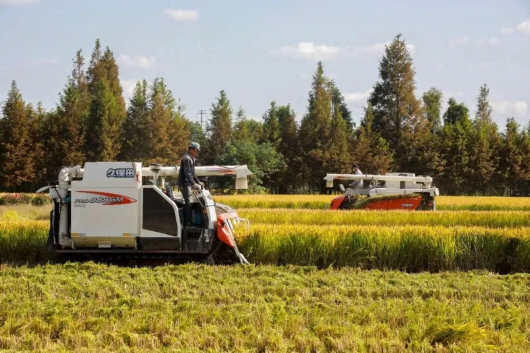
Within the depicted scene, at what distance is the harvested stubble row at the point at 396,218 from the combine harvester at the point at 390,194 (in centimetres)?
314

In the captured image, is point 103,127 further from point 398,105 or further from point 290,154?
point 398,105

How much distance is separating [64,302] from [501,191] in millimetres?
56160

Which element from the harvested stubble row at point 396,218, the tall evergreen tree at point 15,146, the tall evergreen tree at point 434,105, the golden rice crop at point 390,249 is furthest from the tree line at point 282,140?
the golden rice crop at point 390,249

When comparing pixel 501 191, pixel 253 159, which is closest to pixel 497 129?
pixel 501 191

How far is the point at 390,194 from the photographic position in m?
24.0

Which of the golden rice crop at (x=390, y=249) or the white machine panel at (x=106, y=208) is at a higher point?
the white machine panel at (x=106, y=208)

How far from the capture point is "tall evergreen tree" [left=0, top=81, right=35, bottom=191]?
154ft

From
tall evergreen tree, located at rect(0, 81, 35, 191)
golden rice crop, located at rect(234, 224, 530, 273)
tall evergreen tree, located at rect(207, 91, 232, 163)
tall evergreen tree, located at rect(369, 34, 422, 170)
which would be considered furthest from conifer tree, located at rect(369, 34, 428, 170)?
golden rice crop, located at rect(234, 224, 530, 273)

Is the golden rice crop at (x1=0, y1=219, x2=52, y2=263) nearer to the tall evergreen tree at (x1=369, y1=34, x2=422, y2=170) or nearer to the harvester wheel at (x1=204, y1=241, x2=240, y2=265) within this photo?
the harvester wheel at (x1=204, y1=241, x2=240, y2=265)

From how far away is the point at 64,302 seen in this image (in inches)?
321

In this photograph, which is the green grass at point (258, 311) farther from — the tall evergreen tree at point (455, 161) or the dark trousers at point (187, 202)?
the tall evergreen tree at point (455, 161)

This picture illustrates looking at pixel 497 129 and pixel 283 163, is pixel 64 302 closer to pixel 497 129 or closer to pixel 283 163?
pixel 283 163

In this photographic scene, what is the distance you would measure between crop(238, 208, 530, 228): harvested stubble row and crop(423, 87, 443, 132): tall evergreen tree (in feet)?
196

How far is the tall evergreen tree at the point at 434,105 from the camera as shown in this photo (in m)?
79.8
